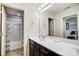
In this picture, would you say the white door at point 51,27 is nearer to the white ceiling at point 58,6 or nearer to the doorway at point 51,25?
the doorway at point 51,25

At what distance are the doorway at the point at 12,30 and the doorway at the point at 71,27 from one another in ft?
2.77

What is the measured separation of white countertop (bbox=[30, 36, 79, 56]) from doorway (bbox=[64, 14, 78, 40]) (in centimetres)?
15

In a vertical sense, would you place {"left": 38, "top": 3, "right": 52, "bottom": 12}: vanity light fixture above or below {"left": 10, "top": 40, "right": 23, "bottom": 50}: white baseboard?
above

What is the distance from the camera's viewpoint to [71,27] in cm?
131

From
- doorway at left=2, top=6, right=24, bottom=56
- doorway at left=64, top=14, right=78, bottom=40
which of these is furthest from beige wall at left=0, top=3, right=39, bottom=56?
doorway at left=64, top=14, right=78, bottom=40

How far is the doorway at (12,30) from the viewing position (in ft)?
4.87

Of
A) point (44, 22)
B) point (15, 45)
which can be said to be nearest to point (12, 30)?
point (15, 45)

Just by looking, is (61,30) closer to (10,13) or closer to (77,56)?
(77,56)

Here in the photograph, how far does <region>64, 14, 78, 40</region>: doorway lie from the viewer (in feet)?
4.19

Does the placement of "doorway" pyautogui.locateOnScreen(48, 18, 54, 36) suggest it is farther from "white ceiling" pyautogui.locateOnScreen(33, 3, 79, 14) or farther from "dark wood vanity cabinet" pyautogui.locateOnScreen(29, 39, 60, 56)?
"dark wood vanity cabinet" pyautogui.locateOnScreen(29, 39, 60, 56)

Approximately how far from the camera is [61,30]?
55.6 inches

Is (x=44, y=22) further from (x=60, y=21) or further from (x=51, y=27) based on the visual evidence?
(x=60, y=21)

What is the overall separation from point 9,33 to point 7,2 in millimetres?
607

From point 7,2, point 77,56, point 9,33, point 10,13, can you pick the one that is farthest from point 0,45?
point 77,56
